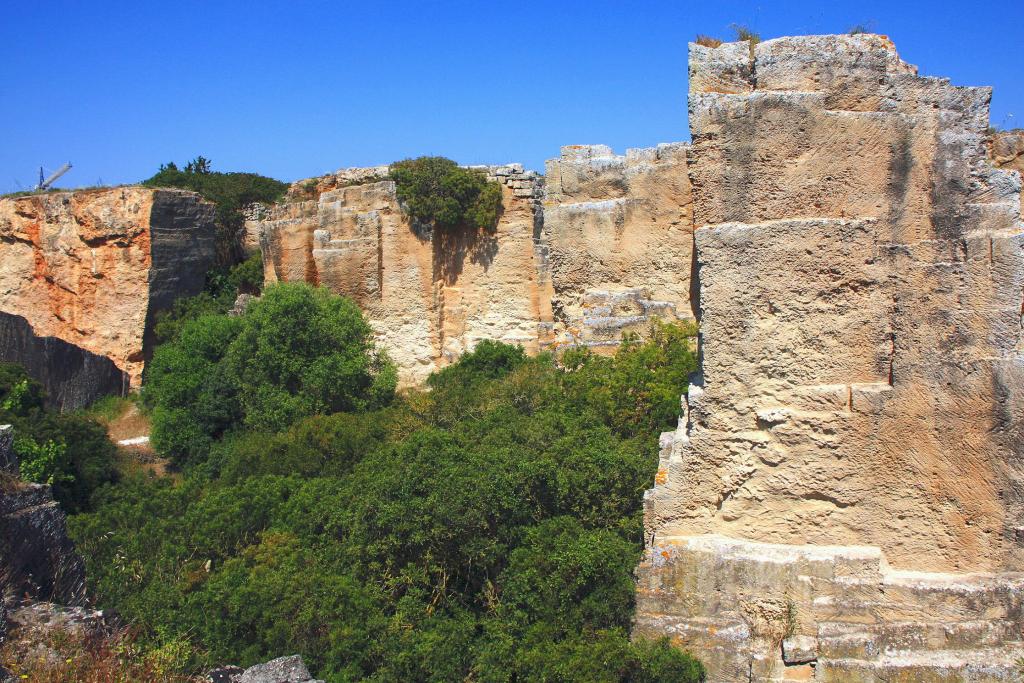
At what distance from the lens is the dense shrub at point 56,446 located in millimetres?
11414

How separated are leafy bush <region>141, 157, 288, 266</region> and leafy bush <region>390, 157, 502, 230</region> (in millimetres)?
5252

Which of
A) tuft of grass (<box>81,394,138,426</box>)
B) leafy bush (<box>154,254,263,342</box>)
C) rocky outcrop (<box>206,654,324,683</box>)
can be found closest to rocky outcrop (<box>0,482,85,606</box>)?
rocky outcrop (<box>206,654,324,683</box>)

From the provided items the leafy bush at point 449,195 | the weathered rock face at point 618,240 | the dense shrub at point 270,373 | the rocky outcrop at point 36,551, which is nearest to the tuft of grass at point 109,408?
the dense shrub at point 270,373

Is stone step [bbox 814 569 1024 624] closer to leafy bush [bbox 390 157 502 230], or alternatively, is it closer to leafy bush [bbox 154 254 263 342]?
leafy bush [bbox 390 157 502 230]

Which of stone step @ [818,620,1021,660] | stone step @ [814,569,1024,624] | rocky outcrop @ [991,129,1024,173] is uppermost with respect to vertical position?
rocky outcrop @ [991,129,1024,173]

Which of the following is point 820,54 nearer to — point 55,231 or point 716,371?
point 716,371

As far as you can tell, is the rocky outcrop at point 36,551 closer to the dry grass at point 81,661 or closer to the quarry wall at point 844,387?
the dry grass at point 81,661

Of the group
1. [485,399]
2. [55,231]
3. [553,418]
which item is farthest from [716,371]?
[55,231]

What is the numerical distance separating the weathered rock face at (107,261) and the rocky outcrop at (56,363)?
0.98 ft

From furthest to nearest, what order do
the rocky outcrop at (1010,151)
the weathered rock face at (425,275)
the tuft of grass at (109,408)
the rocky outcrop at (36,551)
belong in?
the tuft of grass at (109,408) → the weathered rock face at (425,275) → the rocky outcrop at (1010,151) → the rocky outcrop at (36,551)

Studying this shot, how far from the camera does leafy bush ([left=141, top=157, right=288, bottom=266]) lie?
19.5 metres

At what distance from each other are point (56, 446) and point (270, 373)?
2.96 meters

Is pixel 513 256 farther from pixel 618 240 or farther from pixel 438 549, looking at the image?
pixel 438 549

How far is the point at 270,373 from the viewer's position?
44.4 feet
